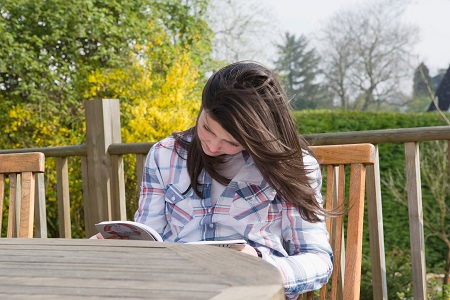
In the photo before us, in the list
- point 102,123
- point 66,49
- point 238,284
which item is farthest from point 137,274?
point 66,49

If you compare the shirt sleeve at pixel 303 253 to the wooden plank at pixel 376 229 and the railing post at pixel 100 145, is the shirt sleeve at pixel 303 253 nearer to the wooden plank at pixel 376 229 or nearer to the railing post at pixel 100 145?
the wooden plank at pixel 376 229

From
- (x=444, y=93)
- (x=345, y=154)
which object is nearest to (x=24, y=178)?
(x=345, y=154)

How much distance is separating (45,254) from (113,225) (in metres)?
0.28

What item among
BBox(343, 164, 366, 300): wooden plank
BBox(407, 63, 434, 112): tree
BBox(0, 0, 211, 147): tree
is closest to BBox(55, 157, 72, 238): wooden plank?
BBox(343, 164, 366, 300): wooden plank

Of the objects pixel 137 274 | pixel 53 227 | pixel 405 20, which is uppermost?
pixel 405 20

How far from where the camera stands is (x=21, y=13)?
714 centimetres

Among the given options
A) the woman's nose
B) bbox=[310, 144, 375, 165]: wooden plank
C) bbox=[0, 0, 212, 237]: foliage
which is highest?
bbox=[0, 0, 212, 237]: foliage

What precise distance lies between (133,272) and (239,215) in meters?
0.66

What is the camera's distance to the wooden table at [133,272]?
91 centimetres

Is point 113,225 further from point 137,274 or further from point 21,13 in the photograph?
point 21,13

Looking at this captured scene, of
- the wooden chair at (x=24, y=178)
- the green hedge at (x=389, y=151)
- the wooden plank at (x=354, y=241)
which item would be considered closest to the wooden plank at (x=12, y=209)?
the wooden chair at (x=24, y=178)

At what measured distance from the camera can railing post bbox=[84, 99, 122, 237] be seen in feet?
10.0

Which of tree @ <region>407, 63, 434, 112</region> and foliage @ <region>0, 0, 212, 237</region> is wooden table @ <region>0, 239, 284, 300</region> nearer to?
foliage @ <region>0, 0, 212, 237</region>

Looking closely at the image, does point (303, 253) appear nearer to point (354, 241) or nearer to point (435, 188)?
point (354, 241)
